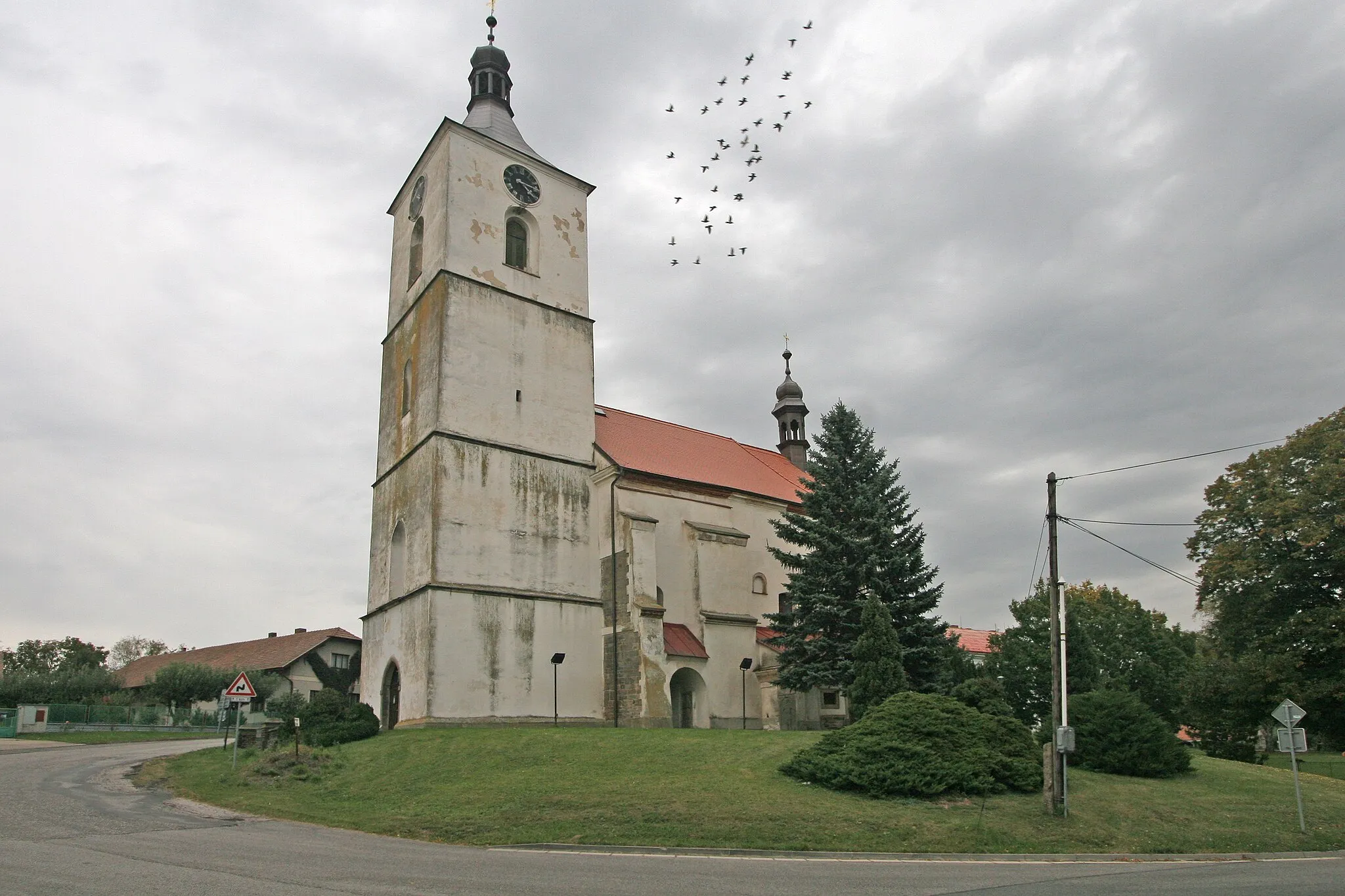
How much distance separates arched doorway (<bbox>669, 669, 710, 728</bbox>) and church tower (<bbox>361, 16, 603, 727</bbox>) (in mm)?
2706

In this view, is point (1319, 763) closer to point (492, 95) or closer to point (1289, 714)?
point (1289, 714)

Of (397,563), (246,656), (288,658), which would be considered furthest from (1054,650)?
(246,656)

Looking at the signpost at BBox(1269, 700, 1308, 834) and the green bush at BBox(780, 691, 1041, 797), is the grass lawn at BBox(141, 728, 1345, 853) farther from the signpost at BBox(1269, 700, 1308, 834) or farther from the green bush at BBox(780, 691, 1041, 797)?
the signpost at BBox(1269, 700, 1308, 834)

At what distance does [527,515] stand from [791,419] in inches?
766

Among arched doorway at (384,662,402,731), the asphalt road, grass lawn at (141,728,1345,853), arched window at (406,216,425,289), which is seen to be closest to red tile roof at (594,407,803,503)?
arched window at (406,216,425,289)

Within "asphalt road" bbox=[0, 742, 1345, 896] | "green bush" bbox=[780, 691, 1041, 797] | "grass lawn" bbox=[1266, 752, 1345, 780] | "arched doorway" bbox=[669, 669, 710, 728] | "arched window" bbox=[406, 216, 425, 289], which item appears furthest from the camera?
"grass lawn" bbox=[1266, 752, 1345, 780]

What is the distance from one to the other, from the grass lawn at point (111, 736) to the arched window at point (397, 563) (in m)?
13.0

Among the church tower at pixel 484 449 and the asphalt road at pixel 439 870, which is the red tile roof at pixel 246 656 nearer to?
the church tower at pixel 484 449

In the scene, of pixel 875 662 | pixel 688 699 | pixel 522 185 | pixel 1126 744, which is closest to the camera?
pixel 1126 744

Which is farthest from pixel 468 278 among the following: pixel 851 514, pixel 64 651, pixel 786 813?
pixel 64 651

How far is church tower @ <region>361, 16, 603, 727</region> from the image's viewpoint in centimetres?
2605

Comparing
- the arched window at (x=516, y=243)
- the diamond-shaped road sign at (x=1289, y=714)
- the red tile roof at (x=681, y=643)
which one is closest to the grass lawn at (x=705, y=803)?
the diamond-shaped road sign at (x=1289, y=714)

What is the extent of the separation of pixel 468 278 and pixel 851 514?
534 inches

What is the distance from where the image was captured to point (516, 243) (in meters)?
31.9
